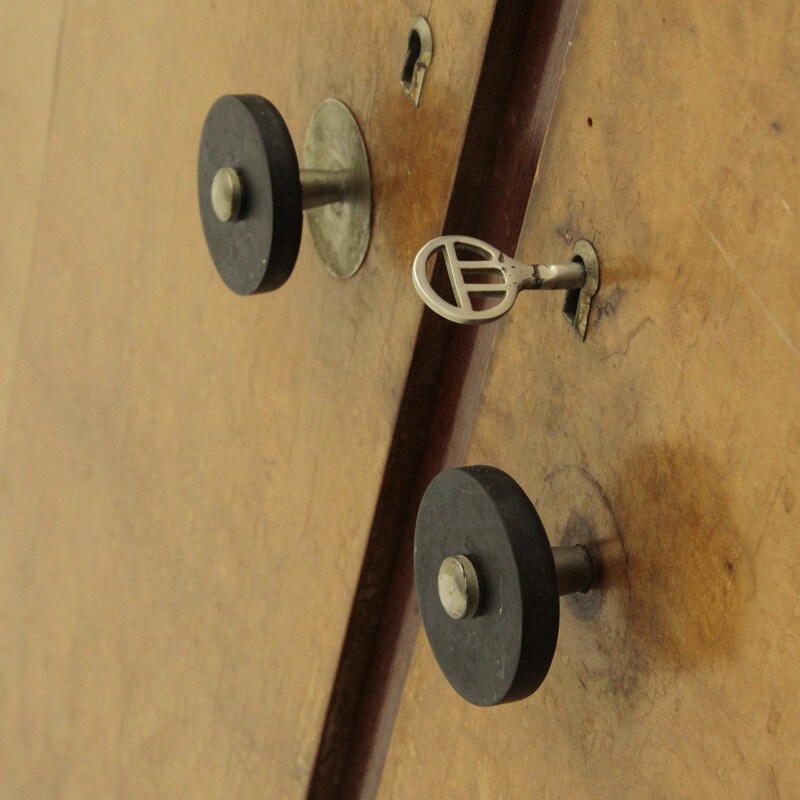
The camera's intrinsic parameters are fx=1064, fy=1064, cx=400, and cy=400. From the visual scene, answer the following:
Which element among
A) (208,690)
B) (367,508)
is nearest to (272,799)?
(208,690)

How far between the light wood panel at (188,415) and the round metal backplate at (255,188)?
0.06 metres

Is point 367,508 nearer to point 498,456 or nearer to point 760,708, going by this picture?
point 498,456

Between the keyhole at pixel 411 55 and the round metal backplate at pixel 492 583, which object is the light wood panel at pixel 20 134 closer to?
the keyhole at pixel 411 55

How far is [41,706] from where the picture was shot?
0.96 m

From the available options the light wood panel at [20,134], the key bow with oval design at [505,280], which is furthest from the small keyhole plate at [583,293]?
the light wood panel at [20,134]

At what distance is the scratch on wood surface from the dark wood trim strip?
129 millimetres

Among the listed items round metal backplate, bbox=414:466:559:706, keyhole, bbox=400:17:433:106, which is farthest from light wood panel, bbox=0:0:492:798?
round metal backplate, bbox=414:466:559:706

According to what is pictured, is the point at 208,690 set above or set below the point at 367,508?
below

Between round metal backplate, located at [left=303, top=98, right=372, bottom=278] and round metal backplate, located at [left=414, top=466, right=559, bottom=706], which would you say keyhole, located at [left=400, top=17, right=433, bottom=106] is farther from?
round metal backplate, located at [left=414, top=466, right=559, bottom=706]

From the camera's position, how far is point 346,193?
577mm

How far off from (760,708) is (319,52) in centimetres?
40

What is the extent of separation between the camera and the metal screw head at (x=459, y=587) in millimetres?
414

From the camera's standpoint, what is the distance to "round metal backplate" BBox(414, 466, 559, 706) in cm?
39

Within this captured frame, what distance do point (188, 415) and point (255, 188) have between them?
25cm
